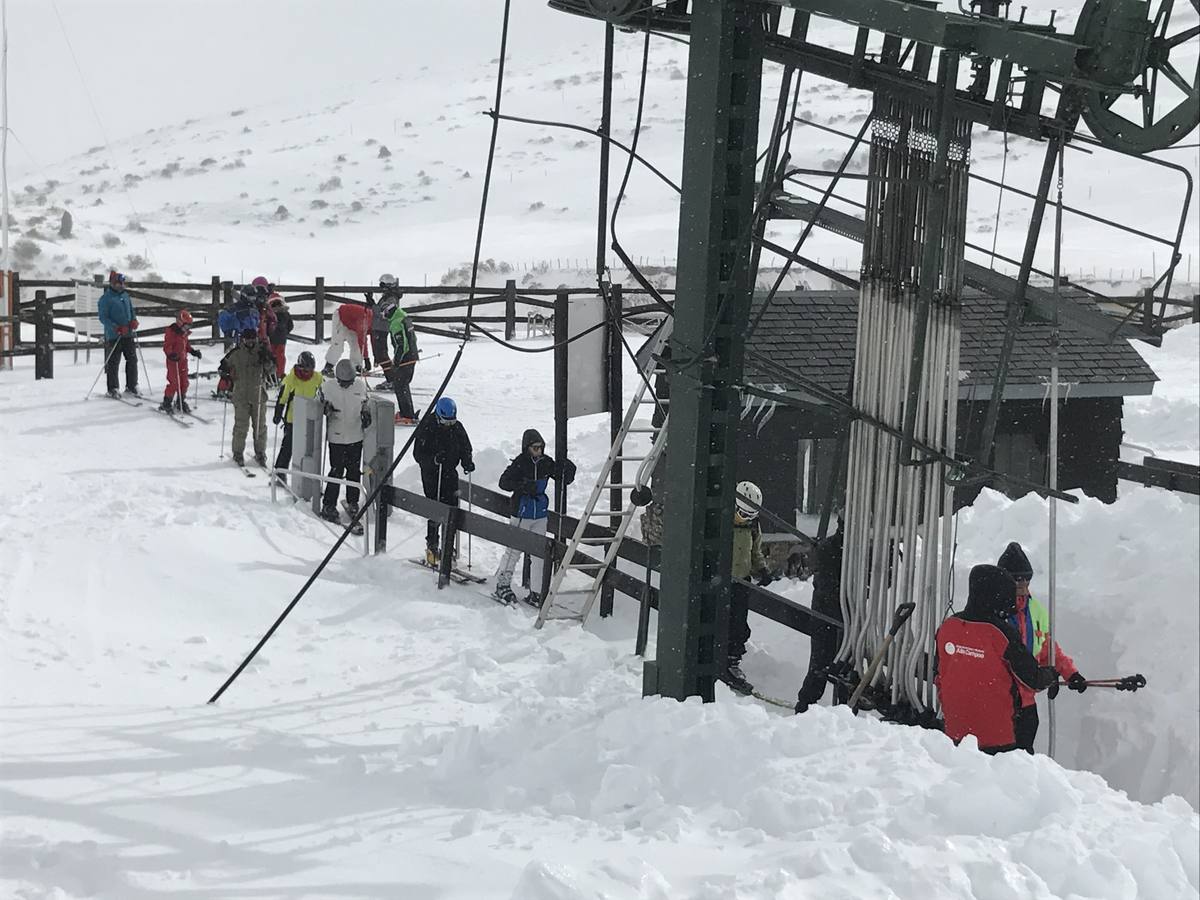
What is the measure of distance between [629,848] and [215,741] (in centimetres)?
287

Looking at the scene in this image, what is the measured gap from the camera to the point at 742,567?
10.4m

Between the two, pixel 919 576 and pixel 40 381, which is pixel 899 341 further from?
pixel 40 381

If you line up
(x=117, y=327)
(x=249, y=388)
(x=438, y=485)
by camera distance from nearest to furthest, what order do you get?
(x=438, y=485) < (x=249, y=388) < (x=117, y=327)

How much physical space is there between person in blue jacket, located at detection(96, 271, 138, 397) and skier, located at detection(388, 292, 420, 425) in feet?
11.2

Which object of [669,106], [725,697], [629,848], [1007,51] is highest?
[669,106]

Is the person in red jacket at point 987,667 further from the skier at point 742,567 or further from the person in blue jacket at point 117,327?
the person in blue jacket at point 117,327

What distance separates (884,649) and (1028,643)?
0.84m

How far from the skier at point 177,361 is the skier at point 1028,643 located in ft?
39.5

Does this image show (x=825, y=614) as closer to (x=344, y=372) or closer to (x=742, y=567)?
(x=742, y=567)

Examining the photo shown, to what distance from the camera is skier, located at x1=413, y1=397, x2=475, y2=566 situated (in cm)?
1237

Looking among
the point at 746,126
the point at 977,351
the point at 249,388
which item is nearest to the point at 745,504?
the point at 746,126

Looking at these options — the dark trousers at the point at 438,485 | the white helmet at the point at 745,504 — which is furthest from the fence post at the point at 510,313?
the white helmet at the point at 745,504

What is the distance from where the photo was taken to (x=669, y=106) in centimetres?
8731

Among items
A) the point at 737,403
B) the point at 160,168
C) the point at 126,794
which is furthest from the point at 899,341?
the point at 160,168
